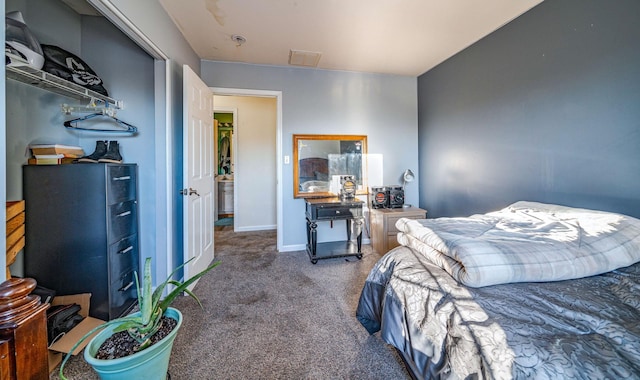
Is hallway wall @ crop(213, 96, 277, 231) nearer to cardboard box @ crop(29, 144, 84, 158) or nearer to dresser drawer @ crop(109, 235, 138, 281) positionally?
dresser drawer @ crop(109, 235, 138, 281)

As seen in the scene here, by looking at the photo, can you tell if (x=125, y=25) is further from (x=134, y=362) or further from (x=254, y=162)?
(x=254, y=162)

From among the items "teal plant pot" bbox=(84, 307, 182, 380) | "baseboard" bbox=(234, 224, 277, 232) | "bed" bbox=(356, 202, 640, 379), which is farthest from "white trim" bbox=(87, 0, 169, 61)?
"baseboard" bbox=(234, 224, 277, 232)

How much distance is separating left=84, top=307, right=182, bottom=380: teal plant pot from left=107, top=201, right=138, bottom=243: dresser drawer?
3.69 ft

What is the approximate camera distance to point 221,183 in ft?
18.1

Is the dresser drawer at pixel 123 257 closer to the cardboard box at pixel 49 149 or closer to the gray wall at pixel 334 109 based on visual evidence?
the cardboard box at pixel 49 149

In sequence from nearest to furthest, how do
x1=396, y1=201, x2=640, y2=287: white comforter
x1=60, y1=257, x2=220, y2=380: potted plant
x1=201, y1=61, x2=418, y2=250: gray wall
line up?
x1=60, y1=257, x2=220, y2=380: potted plant < x1=396, y1=201, x2=640, y2=287: white comforter < x1=201, y1=61, x2=418, y2=250: gray wall

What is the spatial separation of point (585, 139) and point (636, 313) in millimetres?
1414

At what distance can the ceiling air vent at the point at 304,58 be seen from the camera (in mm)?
2859

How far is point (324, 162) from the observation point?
11.2 ft

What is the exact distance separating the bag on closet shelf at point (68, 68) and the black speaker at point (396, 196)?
3.09 meters

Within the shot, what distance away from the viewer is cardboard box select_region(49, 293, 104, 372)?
54.7 inches

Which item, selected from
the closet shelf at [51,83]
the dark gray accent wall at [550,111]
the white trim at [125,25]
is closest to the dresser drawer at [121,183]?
the closet shelf at [51,83]

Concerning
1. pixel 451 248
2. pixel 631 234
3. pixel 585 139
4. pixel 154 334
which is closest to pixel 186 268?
pixel 154 334

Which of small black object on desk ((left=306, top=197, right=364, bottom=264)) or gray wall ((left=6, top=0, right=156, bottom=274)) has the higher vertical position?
gray wall ((left=6, top=0, right=156, bottom=274))
